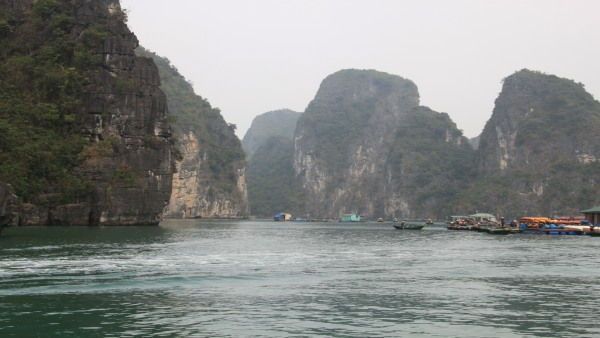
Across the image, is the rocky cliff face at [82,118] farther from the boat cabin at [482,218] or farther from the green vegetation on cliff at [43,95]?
the boat cabin at [482,218]

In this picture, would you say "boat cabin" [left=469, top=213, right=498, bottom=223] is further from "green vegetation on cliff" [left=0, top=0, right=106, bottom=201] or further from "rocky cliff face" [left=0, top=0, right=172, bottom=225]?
"green vegetation on cliff" [left=0, top=0, right=106, bottom=201]

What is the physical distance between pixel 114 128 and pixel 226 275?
72797 mm

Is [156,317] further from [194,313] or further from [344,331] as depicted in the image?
[344,331]

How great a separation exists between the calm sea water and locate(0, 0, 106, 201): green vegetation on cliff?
43451 millimetres

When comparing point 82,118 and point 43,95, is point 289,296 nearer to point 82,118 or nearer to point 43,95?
point 82,118

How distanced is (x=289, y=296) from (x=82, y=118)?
80770 millimetres

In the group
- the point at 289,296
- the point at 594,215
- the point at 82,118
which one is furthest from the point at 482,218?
the point at 289,296

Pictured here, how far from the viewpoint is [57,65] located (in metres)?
101

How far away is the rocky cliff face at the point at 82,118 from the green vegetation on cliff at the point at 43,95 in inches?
6.1

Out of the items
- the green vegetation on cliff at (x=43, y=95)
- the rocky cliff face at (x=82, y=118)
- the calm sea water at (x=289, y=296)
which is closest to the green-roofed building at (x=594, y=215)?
the calm sea water at (x=289, y=296)

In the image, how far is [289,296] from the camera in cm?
2600

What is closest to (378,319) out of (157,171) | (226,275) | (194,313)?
(194,313)

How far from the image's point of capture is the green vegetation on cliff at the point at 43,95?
85000 millimetres

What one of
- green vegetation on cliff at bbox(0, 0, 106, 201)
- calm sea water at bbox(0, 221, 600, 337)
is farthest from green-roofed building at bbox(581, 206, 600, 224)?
green vegetation on cliff at bbox(0, 0, 106, 201)
